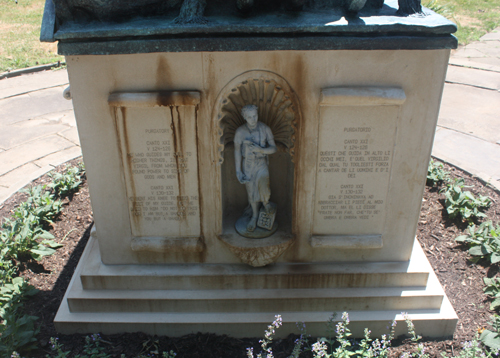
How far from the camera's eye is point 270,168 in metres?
4.50

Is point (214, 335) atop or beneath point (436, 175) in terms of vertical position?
beneath

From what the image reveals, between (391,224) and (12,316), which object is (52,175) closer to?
(12,316)

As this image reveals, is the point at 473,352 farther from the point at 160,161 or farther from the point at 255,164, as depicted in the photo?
the point at 160,161

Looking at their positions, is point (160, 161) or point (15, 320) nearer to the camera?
point (160, 161)

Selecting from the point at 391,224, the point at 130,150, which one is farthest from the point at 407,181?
the point at 130,150

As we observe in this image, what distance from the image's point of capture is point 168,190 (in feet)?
13.6

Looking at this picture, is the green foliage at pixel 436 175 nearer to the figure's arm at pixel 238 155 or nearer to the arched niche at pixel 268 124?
the arched niche at pixel 268 124

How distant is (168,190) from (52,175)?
129 inches

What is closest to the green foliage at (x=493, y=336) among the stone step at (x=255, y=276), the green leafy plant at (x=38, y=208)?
the stone step at (x=255, y=276)

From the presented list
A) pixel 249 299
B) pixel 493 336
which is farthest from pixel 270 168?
pixel 493 336

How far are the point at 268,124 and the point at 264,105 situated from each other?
0.75 ft

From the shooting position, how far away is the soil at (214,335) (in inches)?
163

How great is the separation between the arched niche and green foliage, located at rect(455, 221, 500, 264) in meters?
2.25

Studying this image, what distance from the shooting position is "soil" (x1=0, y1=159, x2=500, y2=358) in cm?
414
